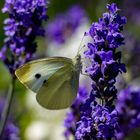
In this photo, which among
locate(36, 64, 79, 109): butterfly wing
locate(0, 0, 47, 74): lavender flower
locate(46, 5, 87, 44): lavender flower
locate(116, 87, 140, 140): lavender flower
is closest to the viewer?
locate(36, 64, 79, 109): butterfly wing

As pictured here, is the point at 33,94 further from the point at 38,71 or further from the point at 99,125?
the point at 99,125

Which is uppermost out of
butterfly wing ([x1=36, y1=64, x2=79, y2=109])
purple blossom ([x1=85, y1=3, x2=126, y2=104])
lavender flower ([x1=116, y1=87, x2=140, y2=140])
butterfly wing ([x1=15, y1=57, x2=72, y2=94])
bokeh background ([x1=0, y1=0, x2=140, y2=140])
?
purple blossom ([x1=85, y1=3, x2=126, y2=104])

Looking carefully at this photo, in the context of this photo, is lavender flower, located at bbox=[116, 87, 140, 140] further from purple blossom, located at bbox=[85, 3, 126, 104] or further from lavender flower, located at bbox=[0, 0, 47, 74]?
purple blossom, located at bbox=[85, 3, 126, 104]

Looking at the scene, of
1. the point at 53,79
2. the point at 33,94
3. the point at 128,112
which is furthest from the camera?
the point at 33,94

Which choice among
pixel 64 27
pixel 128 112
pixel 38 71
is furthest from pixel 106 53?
pixel 64 27

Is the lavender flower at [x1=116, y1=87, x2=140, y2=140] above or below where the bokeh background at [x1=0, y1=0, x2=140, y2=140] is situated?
above

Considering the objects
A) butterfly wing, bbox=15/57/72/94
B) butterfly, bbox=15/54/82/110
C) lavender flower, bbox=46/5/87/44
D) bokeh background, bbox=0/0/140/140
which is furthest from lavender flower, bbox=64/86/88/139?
lavender flower, bbox=46/5/87/44

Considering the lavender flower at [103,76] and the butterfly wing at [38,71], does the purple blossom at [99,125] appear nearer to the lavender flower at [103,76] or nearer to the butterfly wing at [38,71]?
the lavender flower at [103,76]
